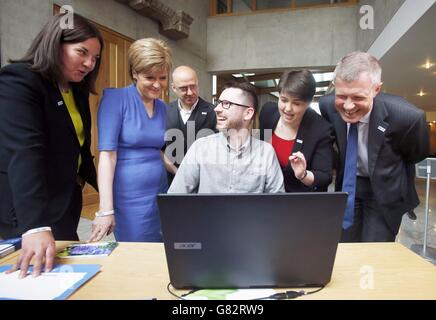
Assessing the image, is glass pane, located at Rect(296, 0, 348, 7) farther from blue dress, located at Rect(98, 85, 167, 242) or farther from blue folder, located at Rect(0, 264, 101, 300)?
blue folder, located at Rect(0, 264, 101, 300)

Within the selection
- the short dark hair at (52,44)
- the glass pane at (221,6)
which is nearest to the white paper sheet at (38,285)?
A: the short dark hair at (52,44)

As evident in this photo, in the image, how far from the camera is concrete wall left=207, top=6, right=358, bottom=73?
772 cm

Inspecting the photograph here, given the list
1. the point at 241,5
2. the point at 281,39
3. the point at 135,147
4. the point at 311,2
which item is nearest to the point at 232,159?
the point at 135,147

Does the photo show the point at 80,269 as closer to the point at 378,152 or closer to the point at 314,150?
the point at 314,150

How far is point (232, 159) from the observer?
1.73 meters

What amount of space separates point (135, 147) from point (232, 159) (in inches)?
20.4

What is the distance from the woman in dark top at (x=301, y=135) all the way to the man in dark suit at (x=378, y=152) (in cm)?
11

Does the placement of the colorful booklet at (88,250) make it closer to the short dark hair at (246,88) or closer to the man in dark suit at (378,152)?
the short dark hair at (246,88)

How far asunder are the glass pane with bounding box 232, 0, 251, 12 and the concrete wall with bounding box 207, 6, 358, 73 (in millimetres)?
335

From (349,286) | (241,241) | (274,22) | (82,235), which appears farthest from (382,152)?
(274,22)

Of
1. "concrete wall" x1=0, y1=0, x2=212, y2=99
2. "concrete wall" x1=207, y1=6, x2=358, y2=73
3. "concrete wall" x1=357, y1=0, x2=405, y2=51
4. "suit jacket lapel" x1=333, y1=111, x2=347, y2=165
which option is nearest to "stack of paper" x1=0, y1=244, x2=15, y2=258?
"suit jacket lapel" x1=333, y1=111, x2=347, y2=165

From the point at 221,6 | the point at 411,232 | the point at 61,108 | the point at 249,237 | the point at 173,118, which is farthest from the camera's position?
the point at 221,6

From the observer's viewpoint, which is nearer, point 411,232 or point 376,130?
point 376,130
